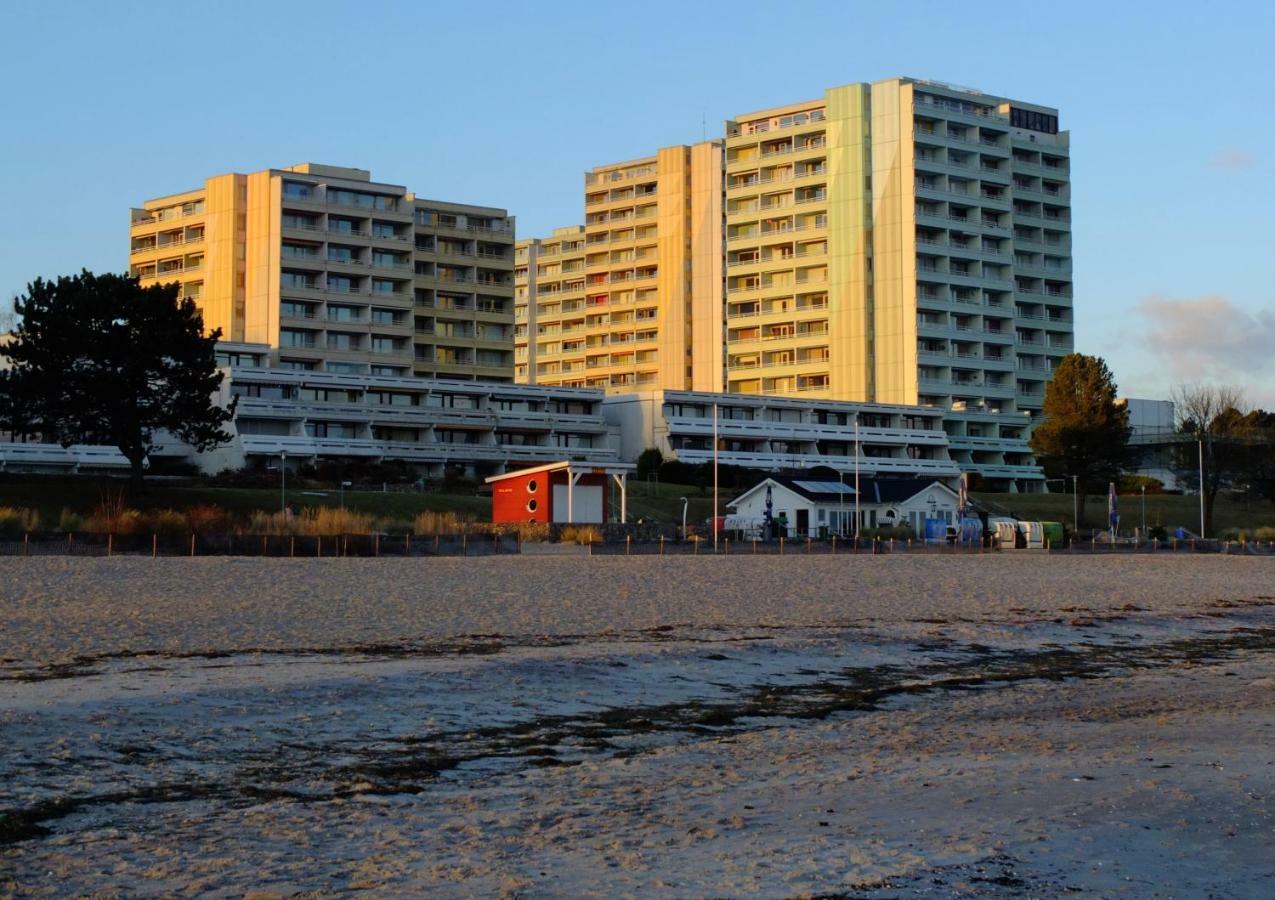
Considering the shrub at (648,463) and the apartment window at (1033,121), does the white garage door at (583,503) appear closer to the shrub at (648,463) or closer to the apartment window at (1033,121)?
the shrub at (648,463)

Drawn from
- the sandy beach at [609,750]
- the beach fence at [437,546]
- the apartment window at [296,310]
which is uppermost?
the apartment window at [296,310]

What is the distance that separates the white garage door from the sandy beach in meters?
35.4

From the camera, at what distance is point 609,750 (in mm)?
14922

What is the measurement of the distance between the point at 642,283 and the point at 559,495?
9693 centimetres

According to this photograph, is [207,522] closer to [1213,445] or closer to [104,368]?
[104,368]

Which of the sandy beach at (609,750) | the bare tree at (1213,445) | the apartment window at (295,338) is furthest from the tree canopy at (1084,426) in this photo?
the sandy beach at (609,750)

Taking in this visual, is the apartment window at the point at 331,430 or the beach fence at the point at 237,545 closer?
the beach fence at the point at 237,545

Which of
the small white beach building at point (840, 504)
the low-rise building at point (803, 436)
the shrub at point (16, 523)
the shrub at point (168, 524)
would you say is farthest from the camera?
the low-rise building at point (803, 436)

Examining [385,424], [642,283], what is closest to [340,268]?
[385,424]

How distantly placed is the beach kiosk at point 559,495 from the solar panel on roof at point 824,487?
17.1 m

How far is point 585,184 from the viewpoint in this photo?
166250 millimetres

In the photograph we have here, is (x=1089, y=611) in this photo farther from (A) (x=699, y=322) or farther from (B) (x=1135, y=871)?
(A) (x=699, y=322)

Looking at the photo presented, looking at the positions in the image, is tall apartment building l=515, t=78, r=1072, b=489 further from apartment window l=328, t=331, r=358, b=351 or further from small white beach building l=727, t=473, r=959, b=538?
small white beach building l=727, t=473, r=959, b=538

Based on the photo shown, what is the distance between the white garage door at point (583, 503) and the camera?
6638 centimetres
